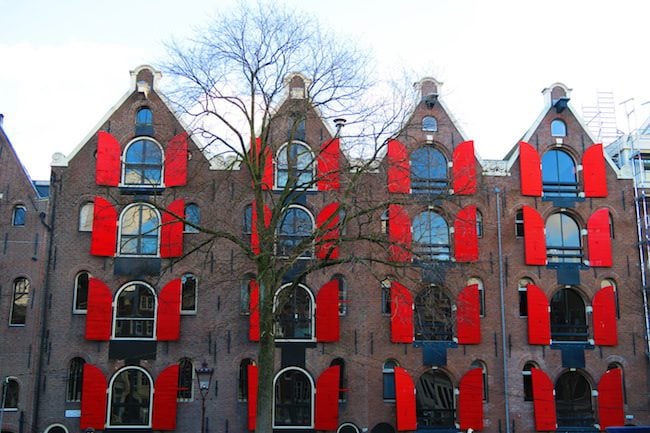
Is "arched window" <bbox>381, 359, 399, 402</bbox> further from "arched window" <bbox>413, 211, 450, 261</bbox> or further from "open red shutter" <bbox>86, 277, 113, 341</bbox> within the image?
"open red shutter" <bbox>86, 277, 113, 341</bbox>

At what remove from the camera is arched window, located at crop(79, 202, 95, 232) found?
3005cm

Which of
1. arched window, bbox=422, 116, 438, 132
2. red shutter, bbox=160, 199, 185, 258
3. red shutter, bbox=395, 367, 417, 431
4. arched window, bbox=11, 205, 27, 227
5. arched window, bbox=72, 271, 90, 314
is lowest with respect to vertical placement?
red shutter, bbox=395, 367, 417, 431

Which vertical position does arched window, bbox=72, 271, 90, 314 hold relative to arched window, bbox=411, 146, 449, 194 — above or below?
below

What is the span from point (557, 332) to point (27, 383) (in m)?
20.3

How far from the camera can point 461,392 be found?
29.7 metres

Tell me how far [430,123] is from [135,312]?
14.1 metres

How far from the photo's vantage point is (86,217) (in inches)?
1188

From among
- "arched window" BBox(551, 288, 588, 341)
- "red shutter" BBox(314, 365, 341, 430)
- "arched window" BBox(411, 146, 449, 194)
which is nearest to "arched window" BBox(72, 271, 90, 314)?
"red shutter" BBox(314, 365, 341, 430)

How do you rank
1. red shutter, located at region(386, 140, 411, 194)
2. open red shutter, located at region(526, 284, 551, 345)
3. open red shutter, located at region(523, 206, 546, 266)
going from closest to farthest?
1. red shutter, located at region(386, 140, 411, 194)
2. open red shutter, located at region(526, 284, 551, 345)
3. open red shutter, located at region(523, 206, 546, 266)

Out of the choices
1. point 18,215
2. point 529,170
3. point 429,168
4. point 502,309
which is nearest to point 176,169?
point 18,215

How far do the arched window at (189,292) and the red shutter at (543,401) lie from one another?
13.4m

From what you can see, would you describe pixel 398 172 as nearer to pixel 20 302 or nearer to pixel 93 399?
pixel 93 399

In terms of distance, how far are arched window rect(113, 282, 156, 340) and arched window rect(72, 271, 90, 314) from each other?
1221 millimetres

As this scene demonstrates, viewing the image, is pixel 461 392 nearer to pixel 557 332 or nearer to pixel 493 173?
pixel 557 332
